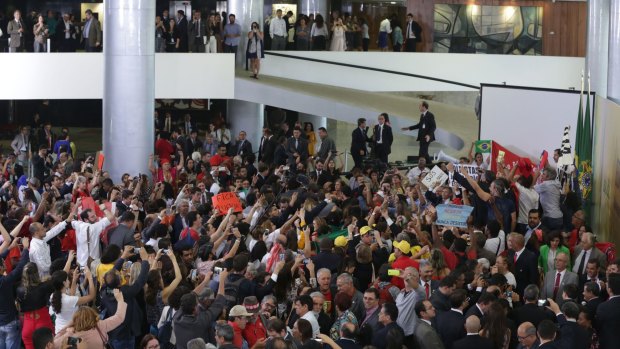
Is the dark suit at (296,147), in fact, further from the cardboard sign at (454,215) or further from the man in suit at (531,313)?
the man in suit at (531,313)

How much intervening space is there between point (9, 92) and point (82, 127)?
11.7 meters

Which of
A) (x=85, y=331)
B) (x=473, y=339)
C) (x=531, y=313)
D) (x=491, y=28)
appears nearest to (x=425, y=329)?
(x=473, y=339)

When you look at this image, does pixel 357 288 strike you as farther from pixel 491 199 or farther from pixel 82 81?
pixel 82 81

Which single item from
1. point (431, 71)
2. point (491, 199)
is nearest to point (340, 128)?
point (431, 71)

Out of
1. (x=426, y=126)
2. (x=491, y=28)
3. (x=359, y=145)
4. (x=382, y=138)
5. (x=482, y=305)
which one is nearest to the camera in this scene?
(x=482, y=305)

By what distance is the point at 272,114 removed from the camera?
30.1 m

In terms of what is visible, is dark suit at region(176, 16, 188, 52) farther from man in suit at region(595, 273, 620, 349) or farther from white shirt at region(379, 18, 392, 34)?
man in suit at region(595, 273, 620, 349)

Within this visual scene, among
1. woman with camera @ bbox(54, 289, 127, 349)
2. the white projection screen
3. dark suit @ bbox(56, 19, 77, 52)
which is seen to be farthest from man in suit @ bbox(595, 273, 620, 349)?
dark suit @ bbox(56, 19, 77, 52)

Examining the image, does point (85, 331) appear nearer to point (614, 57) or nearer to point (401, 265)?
point (401, 265)

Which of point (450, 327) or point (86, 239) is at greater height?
point (86, 239)

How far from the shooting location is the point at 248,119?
2634cm

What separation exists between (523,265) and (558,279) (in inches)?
17.8

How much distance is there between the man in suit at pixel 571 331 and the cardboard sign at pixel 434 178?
19.6ft

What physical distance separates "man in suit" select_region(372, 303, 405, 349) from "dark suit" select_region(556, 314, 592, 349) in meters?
1.27
